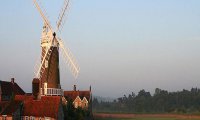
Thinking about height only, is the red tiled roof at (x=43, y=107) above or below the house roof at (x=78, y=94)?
below

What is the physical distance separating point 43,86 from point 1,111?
272 inches

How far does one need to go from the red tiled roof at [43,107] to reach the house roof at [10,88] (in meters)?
10.4

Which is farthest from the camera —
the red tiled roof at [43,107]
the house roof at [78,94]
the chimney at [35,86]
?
the house roof at [78,94]

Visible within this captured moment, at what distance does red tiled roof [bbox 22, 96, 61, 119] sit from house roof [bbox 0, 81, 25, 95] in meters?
10.4

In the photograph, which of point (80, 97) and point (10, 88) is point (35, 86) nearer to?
point (10, 88)

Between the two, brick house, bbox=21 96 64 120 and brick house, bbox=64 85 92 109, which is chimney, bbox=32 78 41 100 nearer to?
brick house, bbox=21 96 64 120

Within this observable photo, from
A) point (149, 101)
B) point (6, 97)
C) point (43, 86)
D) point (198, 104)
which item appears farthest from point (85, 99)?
point (149, 101)

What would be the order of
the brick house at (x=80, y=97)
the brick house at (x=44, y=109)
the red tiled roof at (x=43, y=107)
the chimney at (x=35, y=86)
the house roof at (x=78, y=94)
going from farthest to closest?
the house roof at (x=78, y=94)
the brick house at (x=80, y=97)
the chimney at (x=35, y=86)
the red tiled roof at (x=43, y=107)
the brick house at (x=44, y=109)

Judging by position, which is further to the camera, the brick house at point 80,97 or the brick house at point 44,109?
the brick house at point 80,97

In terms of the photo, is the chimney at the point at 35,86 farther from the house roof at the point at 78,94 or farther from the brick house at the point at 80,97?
the house roof at the point at 78,94

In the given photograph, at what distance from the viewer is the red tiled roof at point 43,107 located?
5209 cm

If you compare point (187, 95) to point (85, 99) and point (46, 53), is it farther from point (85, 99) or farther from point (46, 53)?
point (46, 53)

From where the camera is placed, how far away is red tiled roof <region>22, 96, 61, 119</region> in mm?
52094

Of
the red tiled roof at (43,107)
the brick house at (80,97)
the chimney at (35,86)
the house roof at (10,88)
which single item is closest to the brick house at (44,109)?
the red tiled roof at (43,107)
